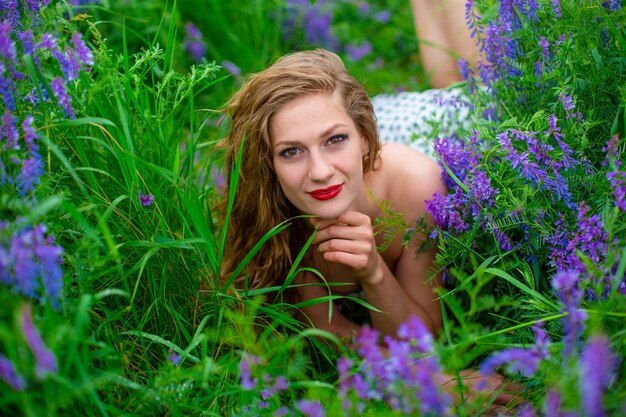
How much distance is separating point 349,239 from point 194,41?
2320 millimetres

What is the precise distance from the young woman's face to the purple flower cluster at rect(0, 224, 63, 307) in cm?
89

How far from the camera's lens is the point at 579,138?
197cm

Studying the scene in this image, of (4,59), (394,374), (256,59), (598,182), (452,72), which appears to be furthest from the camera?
(256,59)

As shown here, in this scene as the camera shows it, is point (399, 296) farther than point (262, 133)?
Yes

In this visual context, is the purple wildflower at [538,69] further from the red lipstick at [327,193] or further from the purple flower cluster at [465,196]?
the red lipstick at [327,193]

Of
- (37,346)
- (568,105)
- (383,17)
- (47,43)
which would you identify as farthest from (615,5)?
(383,17)

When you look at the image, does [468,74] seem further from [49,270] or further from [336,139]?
[49,270]

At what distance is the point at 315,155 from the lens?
204cm

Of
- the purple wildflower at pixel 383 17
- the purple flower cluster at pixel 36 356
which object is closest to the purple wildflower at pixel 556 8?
the purple flower cluster at pixel 36 356

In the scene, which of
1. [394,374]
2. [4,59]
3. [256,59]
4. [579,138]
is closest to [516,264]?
[579,138]

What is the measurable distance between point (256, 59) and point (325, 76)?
6.27 feet

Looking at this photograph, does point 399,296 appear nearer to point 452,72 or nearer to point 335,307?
point 335,307

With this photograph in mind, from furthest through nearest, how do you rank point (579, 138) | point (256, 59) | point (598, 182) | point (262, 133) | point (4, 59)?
point (256, 59) < point (262, 133) < point (579, 138) < point (598, 182) < point (4, 59)

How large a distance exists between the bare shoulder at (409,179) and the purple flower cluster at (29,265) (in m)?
1.43
